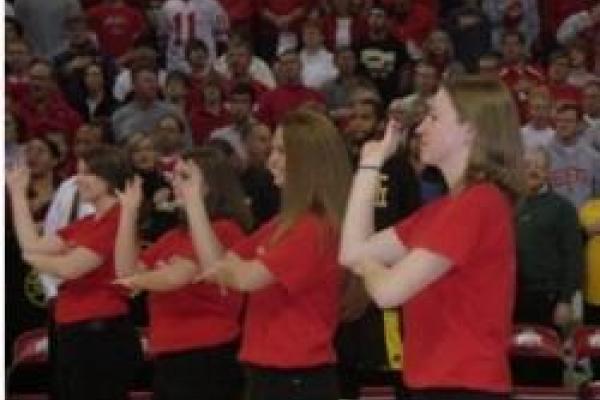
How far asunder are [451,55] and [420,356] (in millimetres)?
8865

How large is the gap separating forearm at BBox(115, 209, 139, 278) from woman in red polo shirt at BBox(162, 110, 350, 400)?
2.57 ft

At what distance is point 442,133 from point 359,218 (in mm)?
326

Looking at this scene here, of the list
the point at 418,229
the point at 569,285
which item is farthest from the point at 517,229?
the point at 418,229

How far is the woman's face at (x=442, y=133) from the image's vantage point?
3924mm

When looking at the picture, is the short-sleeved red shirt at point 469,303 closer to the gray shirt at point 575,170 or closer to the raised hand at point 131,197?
the raised hand at point 131,197

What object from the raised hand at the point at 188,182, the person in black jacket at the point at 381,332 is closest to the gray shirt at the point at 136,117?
the person in black jacket at the point at 381,332

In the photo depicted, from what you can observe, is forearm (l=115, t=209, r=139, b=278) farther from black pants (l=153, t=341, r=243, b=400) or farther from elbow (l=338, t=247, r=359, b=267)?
elbow (l=338, t=247, r=359, b=267)

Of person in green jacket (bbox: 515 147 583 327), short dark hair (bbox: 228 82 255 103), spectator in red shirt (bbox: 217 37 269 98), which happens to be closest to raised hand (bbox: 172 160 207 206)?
person in green jacket (bbox: 515 147 583 327)

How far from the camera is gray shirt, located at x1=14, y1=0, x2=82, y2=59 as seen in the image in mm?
13117

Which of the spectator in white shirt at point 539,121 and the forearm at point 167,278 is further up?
the forearm at point 167,278

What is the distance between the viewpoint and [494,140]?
3887mm

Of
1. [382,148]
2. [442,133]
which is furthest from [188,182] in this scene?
[442,133]

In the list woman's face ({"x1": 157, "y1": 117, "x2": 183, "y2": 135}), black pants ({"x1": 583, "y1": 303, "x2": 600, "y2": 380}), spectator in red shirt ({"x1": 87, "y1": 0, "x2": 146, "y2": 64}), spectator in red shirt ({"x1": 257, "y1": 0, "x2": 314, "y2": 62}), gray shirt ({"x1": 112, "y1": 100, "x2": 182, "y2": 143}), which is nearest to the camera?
black pants ({"x1": 583, "y1": 303, "x2": 600, "y2": 380})

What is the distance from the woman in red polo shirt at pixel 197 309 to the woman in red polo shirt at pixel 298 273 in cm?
57
